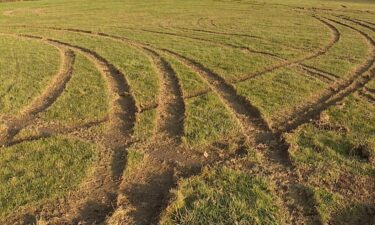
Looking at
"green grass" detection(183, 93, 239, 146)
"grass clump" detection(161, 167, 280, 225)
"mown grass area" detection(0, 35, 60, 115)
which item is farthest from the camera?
"mown grass area" detection(0, 35, 60, 115)

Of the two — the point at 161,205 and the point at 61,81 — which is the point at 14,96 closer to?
the point at 61,81

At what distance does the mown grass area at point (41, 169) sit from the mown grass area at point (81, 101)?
161cm

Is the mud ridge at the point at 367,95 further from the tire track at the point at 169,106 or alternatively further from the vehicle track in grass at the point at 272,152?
Answer: the tire track at the point at 169,106

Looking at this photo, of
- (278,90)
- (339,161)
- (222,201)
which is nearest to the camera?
(222,201)

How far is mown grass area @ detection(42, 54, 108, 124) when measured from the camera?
494 inches

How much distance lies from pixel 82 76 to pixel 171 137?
287 inches

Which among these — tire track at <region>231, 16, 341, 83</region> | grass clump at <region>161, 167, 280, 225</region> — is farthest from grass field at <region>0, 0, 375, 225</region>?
tire track at <region>231, 16, 341, 83</region>

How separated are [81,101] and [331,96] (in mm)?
8886

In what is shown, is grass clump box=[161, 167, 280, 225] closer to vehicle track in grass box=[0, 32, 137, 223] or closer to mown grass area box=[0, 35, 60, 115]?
vehicle track in grass box=[0, 32, 137, 223]

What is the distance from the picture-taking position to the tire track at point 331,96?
39.9 feet

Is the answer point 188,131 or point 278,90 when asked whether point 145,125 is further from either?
point 278,90

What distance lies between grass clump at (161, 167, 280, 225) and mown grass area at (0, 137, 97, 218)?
2460mm

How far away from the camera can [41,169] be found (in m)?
9.52

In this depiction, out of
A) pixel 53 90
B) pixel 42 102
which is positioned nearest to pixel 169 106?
pixel 42 102
